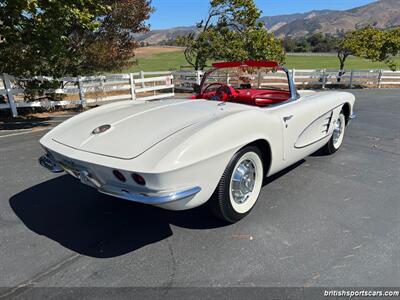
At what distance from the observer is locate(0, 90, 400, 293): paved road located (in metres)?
2.24

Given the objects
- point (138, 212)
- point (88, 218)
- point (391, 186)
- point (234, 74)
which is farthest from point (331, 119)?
point (88, 218)

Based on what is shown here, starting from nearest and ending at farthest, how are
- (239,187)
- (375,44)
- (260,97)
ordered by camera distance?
(239,187) < (260,97) < (375,44)

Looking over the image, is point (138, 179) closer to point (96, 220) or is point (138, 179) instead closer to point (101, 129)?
point (101, 129)

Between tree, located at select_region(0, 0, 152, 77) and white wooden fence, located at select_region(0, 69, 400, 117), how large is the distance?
1.63 ft

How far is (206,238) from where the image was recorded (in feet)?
8.91

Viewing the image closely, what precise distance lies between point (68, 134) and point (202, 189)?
142cm

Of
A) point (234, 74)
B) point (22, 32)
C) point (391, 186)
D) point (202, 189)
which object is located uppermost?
point (22, 32)

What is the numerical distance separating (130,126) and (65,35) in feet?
29.3

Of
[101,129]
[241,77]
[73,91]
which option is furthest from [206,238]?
[73,91]

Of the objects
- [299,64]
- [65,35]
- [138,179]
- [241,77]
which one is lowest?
[138,179]

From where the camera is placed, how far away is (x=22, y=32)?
725 cm

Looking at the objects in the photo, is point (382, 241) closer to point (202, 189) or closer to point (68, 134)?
point (202, 189)

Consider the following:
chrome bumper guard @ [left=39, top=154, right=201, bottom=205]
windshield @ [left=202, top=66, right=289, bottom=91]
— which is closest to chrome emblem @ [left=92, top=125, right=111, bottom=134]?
chrome bumper guard @ [left=39, top=154, right=201, bottom=205]

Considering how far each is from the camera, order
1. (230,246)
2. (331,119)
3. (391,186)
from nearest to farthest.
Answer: (230,246) → (391,186) → (331,119)
